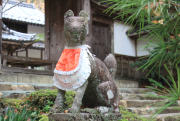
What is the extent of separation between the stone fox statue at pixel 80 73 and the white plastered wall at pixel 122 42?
249 inches

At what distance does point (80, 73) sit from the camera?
2.97 meters

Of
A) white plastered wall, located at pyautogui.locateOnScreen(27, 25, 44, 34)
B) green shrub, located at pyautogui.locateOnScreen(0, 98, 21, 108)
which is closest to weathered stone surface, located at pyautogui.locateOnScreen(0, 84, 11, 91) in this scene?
green shrub, located at pyautogui.locateOnScreen(0, 98, 21, 108)

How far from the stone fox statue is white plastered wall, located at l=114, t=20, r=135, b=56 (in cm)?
632

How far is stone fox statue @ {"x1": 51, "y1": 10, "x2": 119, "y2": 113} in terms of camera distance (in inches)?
116

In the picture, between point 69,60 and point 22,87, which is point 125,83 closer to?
point 22,87

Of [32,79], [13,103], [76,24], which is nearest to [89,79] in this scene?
[76,24]

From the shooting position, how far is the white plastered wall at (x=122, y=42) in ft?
31.5

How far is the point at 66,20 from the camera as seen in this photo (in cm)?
301

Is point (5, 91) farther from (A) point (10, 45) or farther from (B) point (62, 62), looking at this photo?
(A) point (10, 45)

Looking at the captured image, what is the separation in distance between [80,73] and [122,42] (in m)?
7.24

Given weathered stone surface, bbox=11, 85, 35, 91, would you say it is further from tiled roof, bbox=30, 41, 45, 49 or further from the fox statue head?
tiled roof, bbox=30, 41, 45, 49

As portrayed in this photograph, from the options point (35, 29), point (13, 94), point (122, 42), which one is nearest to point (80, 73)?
point (13, 94)

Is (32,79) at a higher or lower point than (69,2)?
lower

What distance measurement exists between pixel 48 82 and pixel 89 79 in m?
3.69
